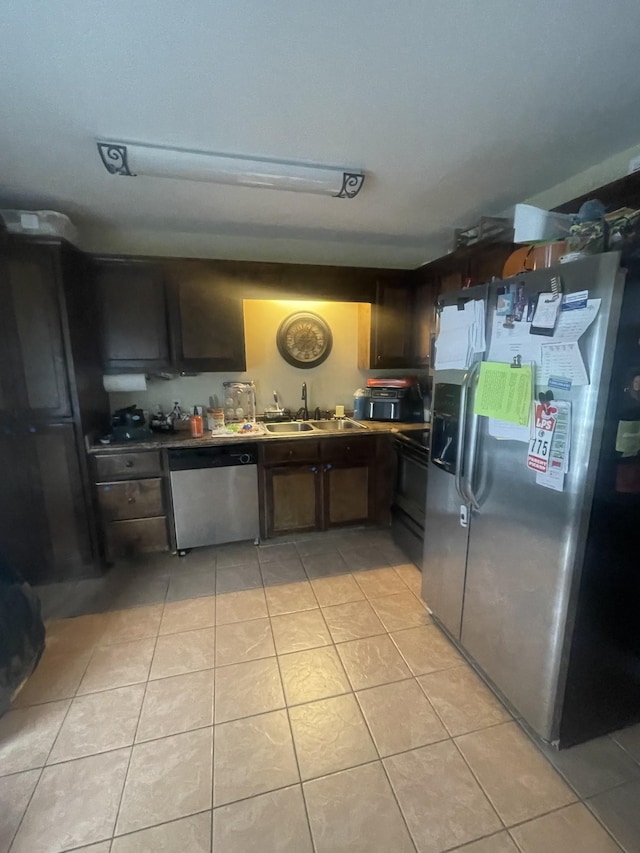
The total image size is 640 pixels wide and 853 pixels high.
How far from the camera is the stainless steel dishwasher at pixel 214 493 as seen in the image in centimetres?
272

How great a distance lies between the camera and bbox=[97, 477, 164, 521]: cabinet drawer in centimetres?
262

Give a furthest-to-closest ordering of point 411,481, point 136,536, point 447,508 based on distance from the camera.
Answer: point 411,481, point 136,536, point 447,508

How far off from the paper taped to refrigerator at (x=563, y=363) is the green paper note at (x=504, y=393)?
6 centimetres

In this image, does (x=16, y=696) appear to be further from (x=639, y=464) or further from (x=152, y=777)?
(x=639, y=464)

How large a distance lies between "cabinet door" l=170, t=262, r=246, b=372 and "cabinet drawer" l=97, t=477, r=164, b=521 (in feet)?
2.94

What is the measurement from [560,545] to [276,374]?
8.27ft

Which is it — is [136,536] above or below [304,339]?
below

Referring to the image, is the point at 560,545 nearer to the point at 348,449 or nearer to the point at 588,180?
the point at 348,449

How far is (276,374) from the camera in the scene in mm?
3340

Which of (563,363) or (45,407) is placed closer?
(563,363)

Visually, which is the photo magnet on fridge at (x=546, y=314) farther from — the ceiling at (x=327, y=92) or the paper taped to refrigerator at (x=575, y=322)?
the ceiling at (x=327, y=92)

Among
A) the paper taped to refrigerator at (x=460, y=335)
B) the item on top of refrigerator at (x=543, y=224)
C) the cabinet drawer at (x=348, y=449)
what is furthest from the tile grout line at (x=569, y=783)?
the item on top of refrigerator at (x=543, y=224)

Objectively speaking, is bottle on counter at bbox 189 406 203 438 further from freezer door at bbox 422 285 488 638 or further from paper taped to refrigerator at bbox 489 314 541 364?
paper taped to refrigerator at bbox 489 314 541 364

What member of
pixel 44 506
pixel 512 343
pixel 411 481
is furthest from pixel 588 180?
pixel 44 506
